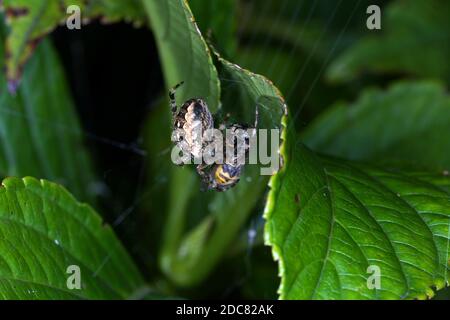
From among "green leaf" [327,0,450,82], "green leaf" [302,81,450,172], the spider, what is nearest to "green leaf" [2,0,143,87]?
the spider

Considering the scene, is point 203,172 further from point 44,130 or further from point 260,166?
point 44,130

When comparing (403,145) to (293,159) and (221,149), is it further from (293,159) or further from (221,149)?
(293,159)

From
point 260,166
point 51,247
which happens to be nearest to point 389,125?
point 260,166

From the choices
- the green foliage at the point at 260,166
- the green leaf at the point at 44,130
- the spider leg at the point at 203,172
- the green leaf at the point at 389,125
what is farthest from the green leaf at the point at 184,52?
the green leaf at the point at 389,125

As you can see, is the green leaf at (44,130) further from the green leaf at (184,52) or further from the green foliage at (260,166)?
the green leaf at (184,52)

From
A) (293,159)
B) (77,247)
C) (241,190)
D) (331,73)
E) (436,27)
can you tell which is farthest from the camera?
(436,27)

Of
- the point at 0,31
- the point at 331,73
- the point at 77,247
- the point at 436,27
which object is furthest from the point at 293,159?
the point at 436,27

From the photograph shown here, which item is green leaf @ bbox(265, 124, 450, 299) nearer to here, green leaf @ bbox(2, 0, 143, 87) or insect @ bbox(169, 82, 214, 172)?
insect @ bbox(169, 82, 214, 172)
